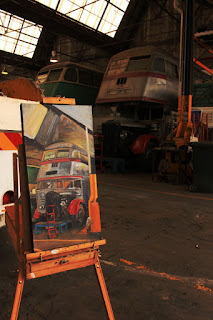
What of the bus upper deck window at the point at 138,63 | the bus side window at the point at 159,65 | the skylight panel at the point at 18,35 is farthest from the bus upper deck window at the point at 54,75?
the skylight panel at the point at 18,35

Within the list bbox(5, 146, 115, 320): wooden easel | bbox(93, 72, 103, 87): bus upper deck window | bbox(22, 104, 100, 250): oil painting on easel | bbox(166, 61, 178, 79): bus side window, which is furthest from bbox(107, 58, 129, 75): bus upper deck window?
bbox(5, 146, 115, 320): wooden easel

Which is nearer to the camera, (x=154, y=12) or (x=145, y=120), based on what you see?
(x=145, y=120)

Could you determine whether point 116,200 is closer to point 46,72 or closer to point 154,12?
point 46,72

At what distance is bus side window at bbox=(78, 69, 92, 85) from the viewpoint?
14.5m

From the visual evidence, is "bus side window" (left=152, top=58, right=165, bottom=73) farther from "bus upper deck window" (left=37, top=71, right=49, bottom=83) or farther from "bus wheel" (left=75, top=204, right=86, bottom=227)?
"bus wheel" (left=75, top=204, right=86, bottom=227)

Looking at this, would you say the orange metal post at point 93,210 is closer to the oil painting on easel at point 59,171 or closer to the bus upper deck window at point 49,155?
the oil painting on easel at point 59,171

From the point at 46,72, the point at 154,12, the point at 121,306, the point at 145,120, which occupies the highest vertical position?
the point at 154,12

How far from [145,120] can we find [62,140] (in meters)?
11.5

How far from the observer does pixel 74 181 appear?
80.0 inches

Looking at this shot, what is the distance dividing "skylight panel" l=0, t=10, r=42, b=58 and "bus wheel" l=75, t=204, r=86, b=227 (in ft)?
75.4

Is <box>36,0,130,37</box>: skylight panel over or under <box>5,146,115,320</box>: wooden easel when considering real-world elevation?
over

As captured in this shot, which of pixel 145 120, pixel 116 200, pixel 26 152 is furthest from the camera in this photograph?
pixel 145 120

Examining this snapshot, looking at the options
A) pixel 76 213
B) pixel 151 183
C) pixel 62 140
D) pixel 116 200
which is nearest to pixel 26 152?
pixel 62 140

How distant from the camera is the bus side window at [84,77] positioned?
1450cm
